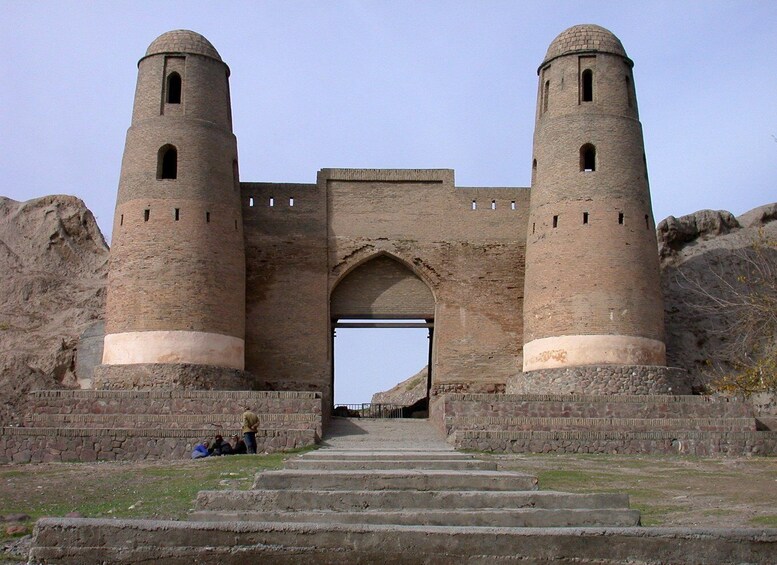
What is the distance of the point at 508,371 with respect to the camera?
76.2ft

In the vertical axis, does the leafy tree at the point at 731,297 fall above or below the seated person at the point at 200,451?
above

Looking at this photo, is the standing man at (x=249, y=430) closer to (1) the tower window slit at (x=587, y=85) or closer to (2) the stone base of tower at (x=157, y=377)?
(2) the stone base of tower at (x=157, y=377)

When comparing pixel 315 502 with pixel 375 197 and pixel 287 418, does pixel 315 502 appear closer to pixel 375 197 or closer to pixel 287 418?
pixel 287 418

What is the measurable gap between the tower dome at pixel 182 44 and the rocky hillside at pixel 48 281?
6255 mm

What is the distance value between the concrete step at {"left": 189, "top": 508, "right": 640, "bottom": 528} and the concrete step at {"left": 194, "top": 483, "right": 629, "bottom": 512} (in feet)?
1.00

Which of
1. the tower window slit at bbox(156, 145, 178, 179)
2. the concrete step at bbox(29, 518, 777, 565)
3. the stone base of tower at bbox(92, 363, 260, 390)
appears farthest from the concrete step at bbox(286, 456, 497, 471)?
the tower window slit at bbox(156, 145, 178, 179)

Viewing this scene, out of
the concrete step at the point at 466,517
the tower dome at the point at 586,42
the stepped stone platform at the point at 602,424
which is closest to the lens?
the concrete step at the point at 466,517

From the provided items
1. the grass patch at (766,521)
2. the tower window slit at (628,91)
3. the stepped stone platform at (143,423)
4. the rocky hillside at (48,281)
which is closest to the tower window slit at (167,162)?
the rocky hillside at (48,281)

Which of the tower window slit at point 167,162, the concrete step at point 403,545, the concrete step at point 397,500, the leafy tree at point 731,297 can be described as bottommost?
the concrete step at point 403,545

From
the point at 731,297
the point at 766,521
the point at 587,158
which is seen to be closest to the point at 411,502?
the point at 766,521

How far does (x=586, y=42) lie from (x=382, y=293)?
6.90m

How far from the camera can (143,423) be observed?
17.4 metres

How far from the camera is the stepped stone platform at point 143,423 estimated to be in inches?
612

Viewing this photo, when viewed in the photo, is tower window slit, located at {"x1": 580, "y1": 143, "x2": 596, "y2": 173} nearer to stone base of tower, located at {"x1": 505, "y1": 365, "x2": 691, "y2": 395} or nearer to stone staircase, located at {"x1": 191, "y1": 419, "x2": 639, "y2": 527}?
stone base of tower, located at {"x1": 505, "y1": 365, "x2": 691, "y2": 395}
